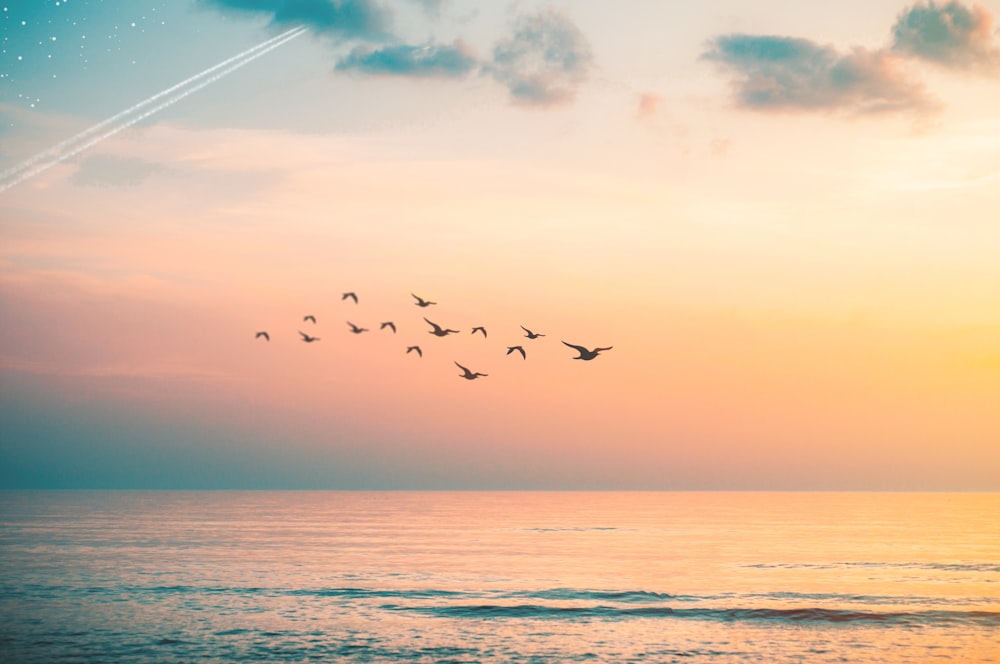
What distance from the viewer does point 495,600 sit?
5303cm

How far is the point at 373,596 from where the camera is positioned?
5375 cm

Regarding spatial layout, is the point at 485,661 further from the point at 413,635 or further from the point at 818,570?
the point at 818,570

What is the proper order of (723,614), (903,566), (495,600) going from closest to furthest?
(723,614)
(495,600)
(903,566)

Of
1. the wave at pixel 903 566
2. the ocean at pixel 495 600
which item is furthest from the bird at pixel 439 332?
the wave at pixel 903 566

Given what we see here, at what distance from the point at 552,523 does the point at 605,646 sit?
317ft

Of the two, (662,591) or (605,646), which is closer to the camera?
(605,646)

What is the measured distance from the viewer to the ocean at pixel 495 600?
131ft

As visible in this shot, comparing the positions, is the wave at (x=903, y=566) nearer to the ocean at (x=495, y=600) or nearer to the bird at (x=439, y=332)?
the ocean at (x=495, y=600)

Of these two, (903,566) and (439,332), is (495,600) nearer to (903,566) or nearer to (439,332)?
(439,332)

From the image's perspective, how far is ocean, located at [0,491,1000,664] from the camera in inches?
1574

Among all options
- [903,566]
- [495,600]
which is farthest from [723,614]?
[903,566]

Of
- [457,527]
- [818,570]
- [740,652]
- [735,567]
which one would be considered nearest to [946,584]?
[818,570]

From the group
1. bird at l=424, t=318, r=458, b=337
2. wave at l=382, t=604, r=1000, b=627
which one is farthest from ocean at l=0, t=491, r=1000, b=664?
bird at l=424, t=318, r=458, b=337

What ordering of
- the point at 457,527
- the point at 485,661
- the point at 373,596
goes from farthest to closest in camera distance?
the point at 457,527 < the point at 373,596 < the point at 485,661
